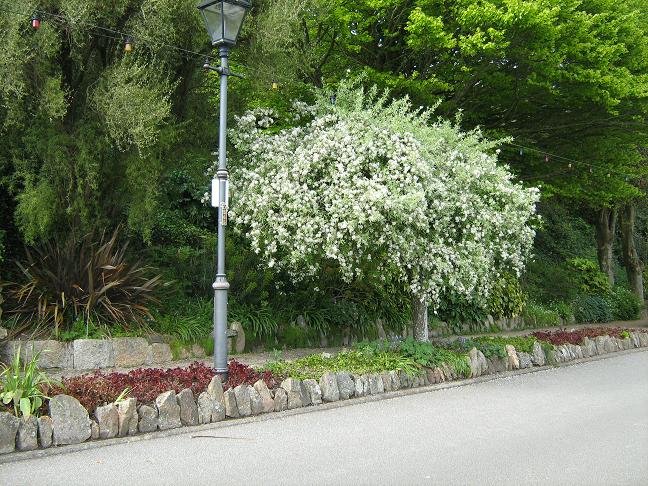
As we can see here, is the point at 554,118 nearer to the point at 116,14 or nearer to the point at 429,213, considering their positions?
the point at 429,213

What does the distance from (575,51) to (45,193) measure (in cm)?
1155

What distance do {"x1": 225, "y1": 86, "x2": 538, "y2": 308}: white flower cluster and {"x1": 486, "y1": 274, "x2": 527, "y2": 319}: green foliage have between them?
770 cm

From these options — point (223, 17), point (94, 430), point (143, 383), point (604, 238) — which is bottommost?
point (94, 430)

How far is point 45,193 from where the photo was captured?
10.5m

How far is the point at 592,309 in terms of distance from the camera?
915 inches

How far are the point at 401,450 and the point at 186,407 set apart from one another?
2358mm

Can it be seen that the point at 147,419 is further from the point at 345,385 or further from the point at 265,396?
the point at 345,385

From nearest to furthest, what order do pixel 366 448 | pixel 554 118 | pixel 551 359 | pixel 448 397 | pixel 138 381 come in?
pixel 366 448, pixel 138 381, pixel 448 397, pixel 551 359, pixel 554 118


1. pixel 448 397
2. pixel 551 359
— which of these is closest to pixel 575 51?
pixel 551 359

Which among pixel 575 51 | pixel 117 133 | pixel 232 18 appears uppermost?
pixel 575 51

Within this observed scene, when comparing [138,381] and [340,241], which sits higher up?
[340,241]

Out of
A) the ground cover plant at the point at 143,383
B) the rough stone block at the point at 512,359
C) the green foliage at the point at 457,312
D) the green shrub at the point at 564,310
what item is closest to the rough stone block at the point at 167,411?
the ground cover plant at the point at 143,383

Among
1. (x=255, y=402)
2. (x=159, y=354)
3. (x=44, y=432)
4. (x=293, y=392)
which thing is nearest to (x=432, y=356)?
(x=293, y=392)

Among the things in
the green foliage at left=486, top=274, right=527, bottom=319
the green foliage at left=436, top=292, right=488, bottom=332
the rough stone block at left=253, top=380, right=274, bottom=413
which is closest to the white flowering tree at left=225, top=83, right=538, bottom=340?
the rough stone block at left=253, top=380, right=274, bottom=413
